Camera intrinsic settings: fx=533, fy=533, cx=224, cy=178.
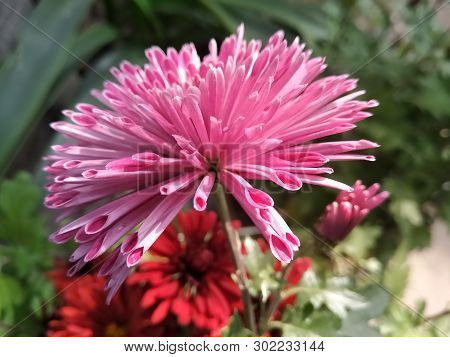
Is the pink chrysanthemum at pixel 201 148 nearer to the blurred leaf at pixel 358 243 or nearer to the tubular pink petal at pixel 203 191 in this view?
the tubular pink petal at pixel 203 191

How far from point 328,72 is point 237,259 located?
1.03 feet

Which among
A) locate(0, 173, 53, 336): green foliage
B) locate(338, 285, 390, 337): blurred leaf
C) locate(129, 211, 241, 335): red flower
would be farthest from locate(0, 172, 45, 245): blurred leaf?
locate(338, 285, 390, 337): blurred leaf

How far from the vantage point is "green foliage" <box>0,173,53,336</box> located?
0.32m

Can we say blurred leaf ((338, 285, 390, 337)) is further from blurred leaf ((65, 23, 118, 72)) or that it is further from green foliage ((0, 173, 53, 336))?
blurred leaf ((65, 23, 118, 72))

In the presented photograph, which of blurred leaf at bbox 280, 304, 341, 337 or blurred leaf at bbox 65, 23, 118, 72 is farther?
blurred leaf at bbox 65, 23, 118, 72

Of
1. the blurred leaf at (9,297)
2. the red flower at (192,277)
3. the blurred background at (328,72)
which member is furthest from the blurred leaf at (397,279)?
the blurred leaf at (9,297)

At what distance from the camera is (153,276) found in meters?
0.28

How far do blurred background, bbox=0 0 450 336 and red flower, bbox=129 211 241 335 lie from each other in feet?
0.29

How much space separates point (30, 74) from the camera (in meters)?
0.45

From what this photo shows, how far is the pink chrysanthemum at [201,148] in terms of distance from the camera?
8.3 inches
